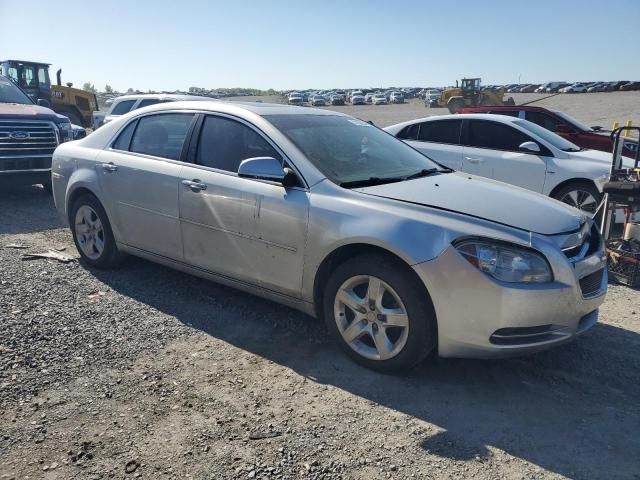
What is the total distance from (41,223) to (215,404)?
562 cm

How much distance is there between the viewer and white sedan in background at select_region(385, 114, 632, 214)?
7602 mm

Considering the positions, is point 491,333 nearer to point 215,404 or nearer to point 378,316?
point 378,316

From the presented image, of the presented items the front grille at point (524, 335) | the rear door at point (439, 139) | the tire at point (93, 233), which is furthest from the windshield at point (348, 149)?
the rear door at point (439, 139)

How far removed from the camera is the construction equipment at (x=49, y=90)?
19.5 metres

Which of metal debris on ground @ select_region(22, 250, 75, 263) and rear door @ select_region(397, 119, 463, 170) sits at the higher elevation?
rear door @ select_region(397, 119, 463, 170)

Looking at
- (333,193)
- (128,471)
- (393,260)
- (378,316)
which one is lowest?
(128,471)

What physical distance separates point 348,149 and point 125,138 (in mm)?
2246

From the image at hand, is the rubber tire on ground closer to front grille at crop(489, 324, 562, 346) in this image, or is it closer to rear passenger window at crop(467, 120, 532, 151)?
rear passenger window at crop(467, 120, 532, 151)

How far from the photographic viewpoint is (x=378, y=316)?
3494 mm

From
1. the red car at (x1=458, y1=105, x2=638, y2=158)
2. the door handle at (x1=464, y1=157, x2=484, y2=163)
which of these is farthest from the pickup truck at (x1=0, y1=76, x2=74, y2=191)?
the red car at (x1=458, y1=105, x2=638, y2=158)

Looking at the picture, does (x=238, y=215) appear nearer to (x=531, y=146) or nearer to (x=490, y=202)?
(x=490, y=202)

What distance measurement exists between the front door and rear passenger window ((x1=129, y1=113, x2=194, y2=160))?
0.25 m

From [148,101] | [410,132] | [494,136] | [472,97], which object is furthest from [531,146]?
[472,97]

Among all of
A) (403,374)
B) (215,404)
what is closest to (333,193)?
(403,374)
